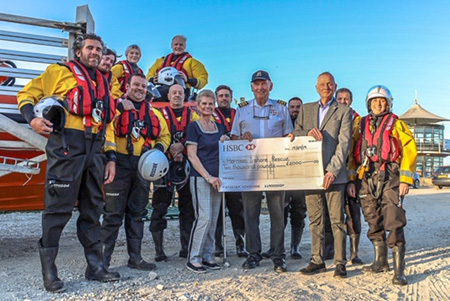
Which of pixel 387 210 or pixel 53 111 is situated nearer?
pixel 53 111

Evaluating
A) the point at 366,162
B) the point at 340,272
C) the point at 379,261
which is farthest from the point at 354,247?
the point at 366,162

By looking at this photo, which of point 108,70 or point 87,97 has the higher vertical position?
point 108,70

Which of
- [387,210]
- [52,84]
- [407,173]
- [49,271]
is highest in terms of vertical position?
[52,84]

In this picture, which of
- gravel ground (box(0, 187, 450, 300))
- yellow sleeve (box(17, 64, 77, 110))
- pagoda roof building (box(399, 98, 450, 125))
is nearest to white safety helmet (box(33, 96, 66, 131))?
yellow sleeve (box(17, 64, 77, 110))

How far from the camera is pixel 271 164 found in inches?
226

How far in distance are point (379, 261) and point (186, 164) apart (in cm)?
301

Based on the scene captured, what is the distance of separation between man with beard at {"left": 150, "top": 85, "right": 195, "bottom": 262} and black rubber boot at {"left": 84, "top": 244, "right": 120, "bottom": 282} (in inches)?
52.8

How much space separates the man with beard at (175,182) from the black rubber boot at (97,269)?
134 centimetres

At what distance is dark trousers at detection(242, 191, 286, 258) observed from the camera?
5508 millimetres

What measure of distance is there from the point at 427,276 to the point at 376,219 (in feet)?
3.22

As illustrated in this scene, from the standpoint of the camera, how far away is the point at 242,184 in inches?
225

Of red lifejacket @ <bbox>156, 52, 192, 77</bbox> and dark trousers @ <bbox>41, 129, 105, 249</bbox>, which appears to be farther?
red lifejacket @ <bbox>156, 52, 192, 77</bbox>

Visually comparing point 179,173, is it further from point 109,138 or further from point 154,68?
point 154,68

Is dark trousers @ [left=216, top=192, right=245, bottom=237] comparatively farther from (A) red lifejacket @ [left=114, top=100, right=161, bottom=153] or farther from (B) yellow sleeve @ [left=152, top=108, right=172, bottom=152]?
(A) red lifejacket @ [left=114, top=100, right=161, bottom=153]
